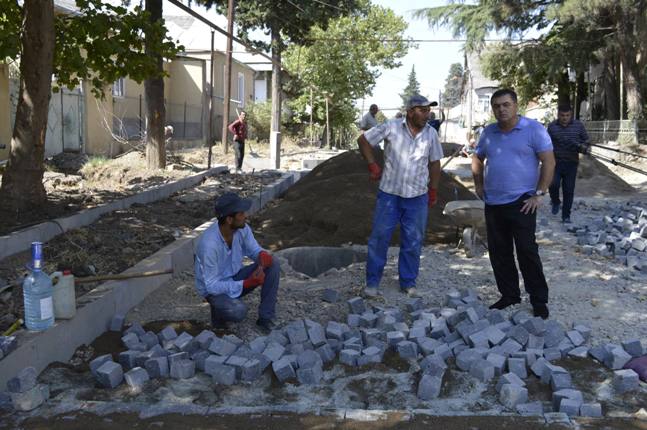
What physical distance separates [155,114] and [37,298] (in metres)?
9.78

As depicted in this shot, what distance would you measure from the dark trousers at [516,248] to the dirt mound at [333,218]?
9.10ft

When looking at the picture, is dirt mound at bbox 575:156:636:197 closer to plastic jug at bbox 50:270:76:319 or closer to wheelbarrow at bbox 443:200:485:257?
wheelbarrow at bbox 443:200:485:257

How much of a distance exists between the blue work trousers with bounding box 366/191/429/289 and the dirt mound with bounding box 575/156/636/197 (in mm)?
9404

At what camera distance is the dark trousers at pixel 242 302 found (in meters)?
4.46

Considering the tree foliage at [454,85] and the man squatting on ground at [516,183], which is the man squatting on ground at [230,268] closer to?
the man squatting on ground at [516,183]

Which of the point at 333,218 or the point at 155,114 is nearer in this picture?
the point at 333,218

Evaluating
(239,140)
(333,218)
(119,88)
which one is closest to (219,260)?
(333,218)

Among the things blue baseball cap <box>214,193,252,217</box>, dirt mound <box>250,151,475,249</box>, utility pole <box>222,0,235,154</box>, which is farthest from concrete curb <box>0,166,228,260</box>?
utility pole <box>222,0,235,154</box>

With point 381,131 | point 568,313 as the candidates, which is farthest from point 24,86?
point 568,313

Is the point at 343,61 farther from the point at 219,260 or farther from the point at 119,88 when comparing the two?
the point at 219,260

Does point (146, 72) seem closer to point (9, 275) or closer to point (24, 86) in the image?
point (24, 86)

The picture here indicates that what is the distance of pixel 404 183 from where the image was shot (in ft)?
17.8

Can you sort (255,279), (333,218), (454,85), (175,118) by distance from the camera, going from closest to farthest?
(255,279)
(333,218)
(175,118)
(454,85)

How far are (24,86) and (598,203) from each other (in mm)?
9990
